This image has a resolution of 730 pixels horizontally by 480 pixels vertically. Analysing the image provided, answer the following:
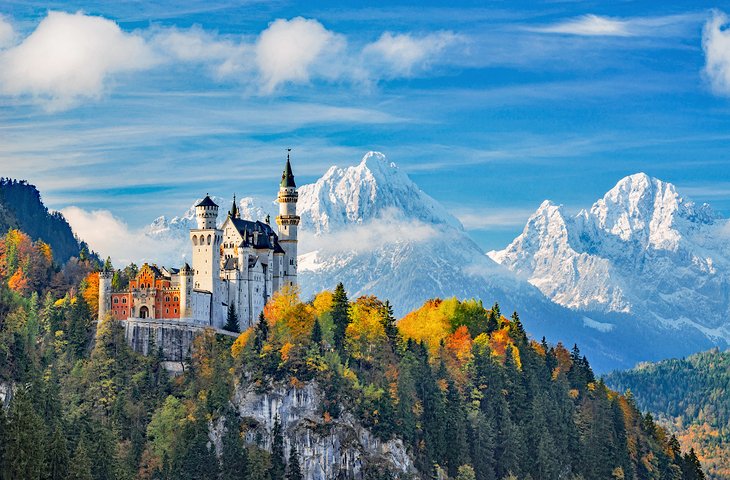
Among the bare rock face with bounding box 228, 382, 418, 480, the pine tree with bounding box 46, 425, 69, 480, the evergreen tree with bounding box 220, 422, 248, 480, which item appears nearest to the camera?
the pine tree with bounding box 46, 425, 69, 480

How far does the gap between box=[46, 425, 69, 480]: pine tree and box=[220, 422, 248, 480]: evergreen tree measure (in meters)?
30.5

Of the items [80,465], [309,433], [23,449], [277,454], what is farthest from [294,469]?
[23,449]

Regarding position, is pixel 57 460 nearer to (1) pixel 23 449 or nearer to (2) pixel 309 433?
(1) pixel 23 449

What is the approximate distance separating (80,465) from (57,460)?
4828mm

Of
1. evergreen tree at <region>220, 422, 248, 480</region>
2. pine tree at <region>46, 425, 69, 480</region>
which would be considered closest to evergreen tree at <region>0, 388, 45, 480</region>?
pine tree at <region>46, 425, 69, 480</region>

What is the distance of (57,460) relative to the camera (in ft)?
523

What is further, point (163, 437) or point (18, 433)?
point (163, 437)

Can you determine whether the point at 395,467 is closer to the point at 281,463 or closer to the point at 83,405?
the point at 281,463

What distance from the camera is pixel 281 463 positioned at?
636ft

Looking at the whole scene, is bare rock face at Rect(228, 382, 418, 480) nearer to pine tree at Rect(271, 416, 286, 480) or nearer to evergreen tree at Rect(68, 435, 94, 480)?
pine tree at Rect(271, 416, 286, 480)

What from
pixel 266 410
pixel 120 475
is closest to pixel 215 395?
pixel 266 410

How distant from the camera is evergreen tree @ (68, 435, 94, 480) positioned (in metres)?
161

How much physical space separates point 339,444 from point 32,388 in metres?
41.3

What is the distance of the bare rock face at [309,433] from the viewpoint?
645ft
